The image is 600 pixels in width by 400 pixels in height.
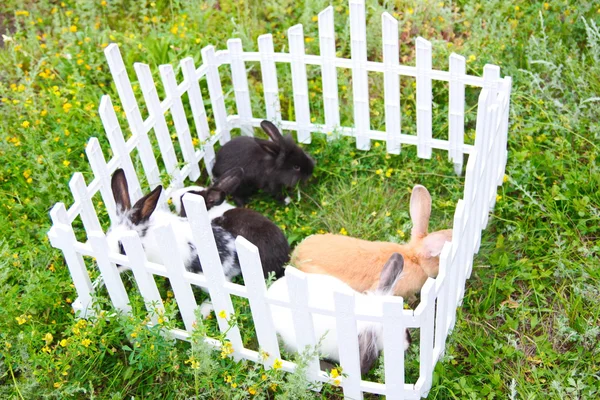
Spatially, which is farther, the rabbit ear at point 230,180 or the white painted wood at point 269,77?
the white painted wood at point 269,77

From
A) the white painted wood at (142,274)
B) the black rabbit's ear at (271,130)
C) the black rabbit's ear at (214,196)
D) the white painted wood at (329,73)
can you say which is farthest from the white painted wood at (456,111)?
the white painted wood at (142,274)

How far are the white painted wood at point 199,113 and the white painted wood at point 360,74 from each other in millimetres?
1201

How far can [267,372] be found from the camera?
4008 mm

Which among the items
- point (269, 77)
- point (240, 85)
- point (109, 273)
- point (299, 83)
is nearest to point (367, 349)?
point (109, 273)

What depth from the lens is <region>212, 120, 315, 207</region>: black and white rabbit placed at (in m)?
5.38

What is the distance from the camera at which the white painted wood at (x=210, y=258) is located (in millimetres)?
3518

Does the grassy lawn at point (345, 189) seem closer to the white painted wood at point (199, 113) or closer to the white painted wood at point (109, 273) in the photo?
the white painted wood at point (109, 273)

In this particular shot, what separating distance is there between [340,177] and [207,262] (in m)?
2.01


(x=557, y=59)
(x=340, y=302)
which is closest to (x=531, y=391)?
(x=340, y=302)

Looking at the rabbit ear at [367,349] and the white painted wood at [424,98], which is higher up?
the white painted wood at [424,98]

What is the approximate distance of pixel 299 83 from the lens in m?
5.63

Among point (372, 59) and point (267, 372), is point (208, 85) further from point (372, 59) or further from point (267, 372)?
point (267, 372)

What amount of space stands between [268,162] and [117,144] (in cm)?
119

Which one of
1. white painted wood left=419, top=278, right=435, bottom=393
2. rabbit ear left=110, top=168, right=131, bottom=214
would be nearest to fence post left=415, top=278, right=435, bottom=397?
white painted wood left=419, top=278, right=435, bottom=393
